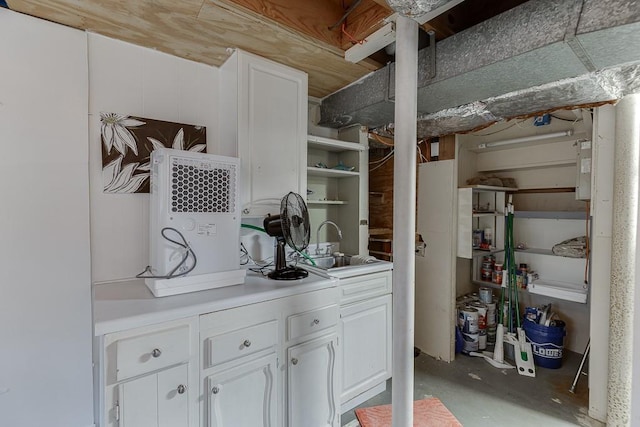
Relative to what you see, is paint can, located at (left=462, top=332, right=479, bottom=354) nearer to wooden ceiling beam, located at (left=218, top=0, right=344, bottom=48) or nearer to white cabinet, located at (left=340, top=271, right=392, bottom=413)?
white cabinet, located at (left=340, top=271, right=392, bottom=413)

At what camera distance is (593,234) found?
197cm

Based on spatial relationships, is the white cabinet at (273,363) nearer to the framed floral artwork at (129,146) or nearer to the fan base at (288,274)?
the fan base at (288,274)

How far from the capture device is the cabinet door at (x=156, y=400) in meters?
1.10

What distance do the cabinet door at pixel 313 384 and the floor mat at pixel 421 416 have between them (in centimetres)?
17

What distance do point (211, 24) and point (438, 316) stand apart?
271cm

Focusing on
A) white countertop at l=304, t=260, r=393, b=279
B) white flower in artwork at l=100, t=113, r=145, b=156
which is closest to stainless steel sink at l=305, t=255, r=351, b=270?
white countertop at l=304, t=260, r=393, b=279

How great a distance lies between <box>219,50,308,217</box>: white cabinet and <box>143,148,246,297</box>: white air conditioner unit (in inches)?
11.4

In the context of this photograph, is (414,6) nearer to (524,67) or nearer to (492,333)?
(524,67)

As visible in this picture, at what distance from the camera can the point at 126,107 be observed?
66.4 inches

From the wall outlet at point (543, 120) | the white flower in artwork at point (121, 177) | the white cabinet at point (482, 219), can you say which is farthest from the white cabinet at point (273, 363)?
the wall outlet at point (543, 120)

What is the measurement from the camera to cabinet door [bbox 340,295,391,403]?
194 centimetres

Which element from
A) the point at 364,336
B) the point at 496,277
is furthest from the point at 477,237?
the point at 364,336

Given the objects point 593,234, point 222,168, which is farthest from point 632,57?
point 222,168

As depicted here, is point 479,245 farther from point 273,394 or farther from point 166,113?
point 166,113
